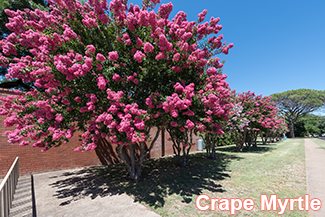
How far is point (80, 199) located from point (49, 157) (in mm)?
4318

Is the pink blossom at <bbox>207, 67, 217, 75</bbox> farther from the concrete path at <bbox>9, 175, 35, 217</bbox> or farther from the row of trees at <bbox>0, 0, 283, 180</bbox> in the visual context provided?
the concrete path at <bbox>9, 175, 35, 217</bbox>

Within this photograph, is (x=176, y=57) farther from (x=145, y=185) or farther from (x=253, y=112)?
(x=253, y=112)

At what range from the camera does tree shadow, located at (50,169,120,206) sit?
5.04 meters

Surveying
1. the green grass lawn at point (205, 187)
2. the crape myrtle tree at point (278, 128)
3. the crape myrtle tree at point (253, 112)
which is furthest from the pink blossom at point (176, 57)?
the crape myrtle tree at point (278, 128)

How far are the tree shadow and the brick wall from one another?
1.12 m

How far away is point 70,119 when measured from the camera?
504 cm

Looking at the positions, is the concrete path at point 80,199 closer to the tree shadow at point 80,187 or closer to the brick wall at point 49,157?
the tree shadow at point 80,187

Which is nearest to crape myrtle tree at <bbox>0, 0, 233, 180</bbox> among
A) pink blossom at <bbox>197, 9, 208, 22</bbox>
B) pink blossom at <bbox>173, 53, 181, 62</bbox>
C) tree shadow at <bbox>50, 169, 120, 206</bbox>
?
pink blossom at <bbox>173, 53, 181, 62</bbox>

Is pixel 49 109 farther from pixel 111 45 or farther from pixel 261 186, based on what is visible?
pixel 261 186

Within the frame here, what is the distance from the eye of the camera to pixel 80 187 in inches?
228

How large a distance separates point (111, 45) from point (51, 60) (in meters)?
1.76

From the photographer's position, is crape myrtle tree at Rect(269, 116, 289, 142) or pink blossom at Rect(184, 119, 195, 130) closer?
pink blossom at Rect(184, 119, 195, 130)

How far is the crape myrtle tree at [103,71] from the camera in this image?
4281mm

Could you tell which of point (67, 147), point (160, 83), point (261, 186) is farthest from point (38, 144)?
point (261, 186)
